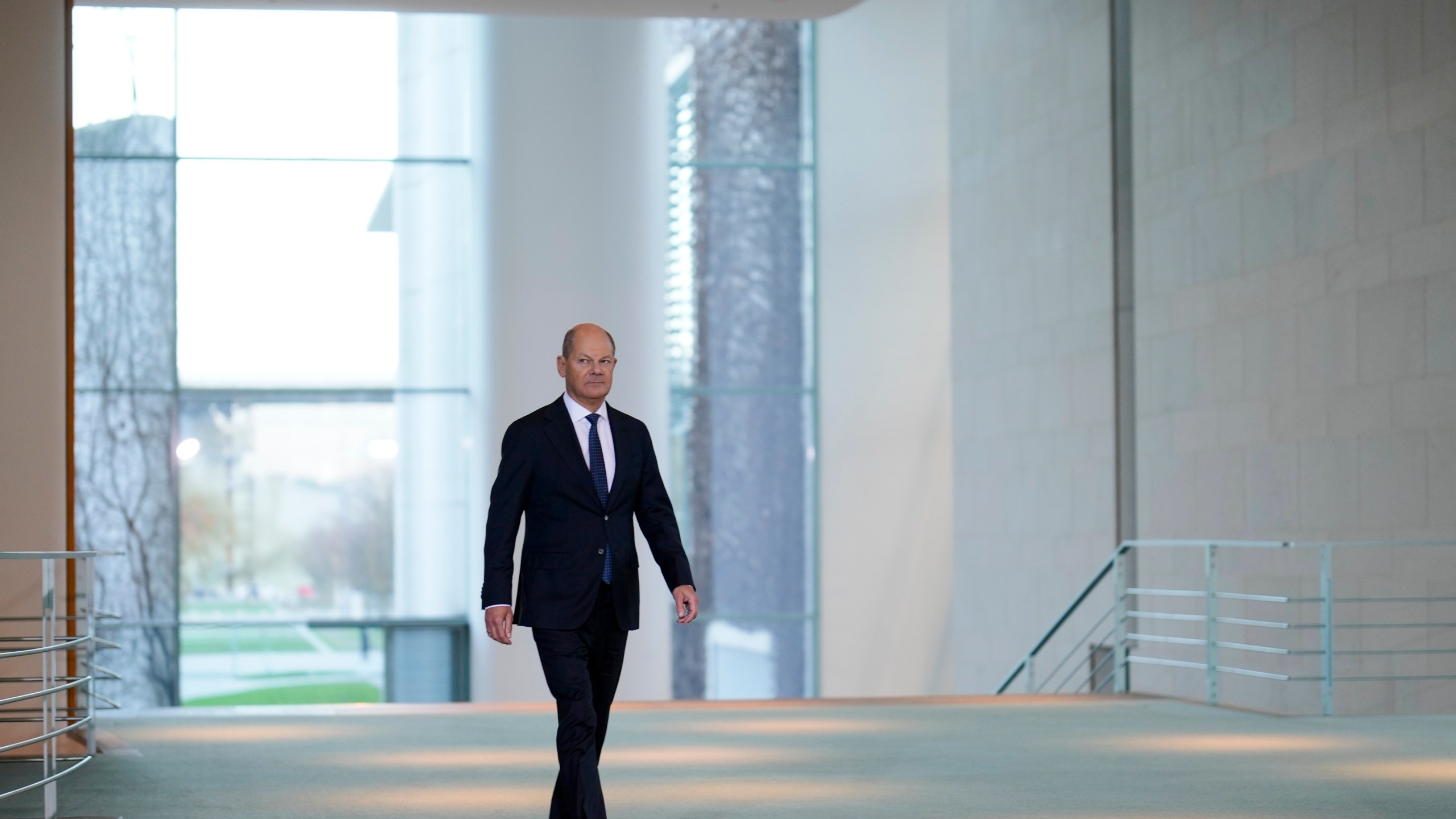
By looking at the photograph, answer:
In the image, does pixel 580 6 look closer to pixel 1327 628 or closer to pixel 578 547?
pixel 1327 628

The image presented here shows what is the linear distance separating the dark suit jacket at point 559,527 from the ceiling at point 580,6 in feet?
20.8

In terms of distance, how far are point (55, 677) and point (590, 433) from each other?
89.2 inches

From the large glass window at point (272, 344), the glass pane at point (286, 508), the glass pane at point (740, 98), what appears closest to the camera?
the large glass window at point (272, 344)

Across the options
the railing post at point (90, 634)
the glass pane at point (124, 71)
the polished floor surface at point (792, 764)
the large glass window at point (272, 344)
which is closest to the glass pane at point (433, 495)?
the large glass window at point (272, 344)

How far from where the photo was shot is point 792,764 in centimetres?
734

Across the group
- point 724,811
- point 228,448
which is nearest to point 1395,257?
point 724,811

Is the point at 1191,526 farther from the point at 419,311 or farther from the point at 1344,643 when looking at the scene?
the point at 419,311

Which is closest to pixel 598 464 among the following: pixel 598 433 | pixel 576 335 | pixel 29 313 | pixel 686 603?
pixel 598 433

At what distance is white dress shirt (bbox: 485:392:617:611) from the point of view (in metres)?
5.18

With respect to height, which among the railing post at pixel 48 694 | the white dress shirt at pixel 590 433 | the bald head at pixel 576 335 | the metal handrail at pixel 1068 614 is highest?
the bald head at pixel 576 335

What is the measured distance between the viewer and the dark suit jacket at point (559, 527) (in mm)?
5008

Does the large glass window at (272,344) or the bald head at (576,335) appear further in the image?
the large glass window at (272,344)

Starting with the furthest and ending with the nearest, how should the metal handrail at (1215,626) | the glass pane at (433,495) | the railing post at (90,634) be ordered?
the glass pane at (433,495), the metal handrail at (1215,626), the railing post at (90,634)

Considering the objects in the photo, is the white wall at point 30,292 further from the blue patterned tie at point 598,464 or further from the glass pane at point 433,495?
the glass pane at point 433,495
